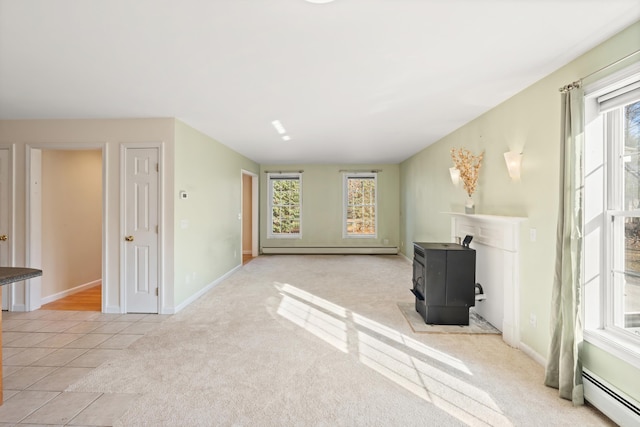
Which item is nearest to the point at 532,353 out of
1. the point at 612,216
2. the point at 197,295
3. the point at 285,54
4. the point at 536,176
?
the point at 612,216

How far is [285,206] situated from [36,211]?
5.26 m

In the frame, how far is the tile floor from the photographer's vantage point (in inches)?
77.1

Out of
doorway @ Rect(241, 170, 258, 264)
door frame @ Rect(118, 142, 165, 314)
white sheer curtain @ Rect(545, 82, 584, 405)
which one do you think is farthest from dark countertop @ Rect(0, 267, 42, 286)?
doorway @ Rect(241, 170, 258, 264)

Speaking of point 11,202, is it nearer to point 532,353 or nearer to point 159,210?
point 159,210

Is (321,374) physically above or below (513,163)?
below

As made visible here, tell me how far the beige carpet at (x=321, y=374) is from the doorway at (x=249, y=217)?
4311mm

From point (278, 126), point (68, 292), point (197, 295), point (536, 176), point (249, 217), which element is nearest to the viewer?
point (536, 176)

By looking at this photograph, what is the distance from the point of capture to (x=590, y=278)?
7.00 feet

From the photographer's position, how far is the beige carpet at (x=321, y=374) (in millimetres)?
1918

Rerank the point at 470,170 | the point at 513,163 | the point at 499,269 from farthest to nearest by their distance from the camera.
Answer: the point at 470,170, the point at 499,269, the point at 513,163

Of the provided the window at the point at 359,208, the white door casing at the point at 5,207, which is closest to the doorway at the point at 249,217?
the window at the point at 359,208

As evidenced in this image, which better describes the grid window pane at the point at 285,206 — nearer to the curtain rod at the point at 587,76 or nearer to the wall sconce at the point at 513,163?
the wall sconce at the point at 513,163

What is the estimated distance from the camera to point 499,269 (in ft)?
10.5

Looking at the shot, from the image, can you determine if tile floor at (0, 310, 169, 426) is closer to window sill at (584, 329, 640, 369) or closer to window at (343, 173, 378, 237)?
window sill at (584, 329, 640, 369)
